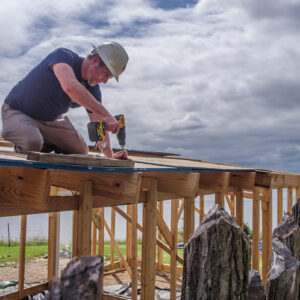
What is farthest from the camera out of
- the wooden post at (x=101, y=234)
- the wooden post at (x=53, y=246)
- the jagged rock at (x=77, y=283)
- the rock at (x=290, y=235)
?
the wooden post at (x=101, y=234)

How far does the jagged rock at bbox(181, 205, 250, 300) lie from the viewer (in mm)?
1458

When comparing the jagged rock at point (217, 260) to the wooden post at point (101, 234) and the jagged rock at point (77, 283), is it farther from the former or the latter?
the wooden post at point (101, 234)

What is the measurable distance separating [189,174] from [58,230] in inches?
114

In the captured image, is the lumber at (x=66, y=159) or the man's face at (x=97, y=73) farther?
the man's face at (x=97, y=73)

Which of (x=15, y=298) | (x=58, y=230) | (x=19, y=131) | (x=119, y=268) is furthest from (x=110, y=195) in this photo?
(x=119, y=268)

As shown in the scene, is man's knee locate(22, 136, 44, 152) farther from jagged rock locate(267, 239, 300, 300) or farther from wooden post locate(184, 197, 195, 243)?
jagged rock locate(267, 239, 300, 300)

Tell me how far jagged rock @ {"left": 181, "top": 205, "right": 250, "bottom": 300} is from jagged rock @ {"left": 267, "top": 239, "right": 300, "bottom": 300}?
0.79 feet

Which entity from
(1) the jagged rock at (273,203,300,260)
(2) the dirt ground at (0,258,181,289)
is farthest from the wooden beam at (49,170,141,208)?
(2) the dirt ground at (0,258,181,289)

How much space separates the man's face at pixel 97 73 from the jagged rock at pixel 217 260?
2.59 metres

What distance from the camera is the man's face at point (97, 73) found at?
376 cm

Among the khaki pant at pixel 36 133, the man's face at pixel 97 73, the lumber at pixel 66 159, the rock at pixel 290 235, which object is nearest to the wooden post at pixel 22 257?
the khaki pant at pixel 36 133

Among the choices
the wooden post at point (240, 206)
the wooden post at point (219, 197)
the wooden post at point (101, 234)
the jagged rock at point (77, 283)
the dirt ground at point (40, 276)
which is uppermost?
the jagged rock at point (77, 283)

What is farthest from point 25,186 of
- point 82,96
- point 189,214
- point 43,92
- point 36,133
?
point 189,214

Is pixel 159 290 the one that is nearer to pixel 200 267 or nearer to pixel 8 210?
pixel 8 210
